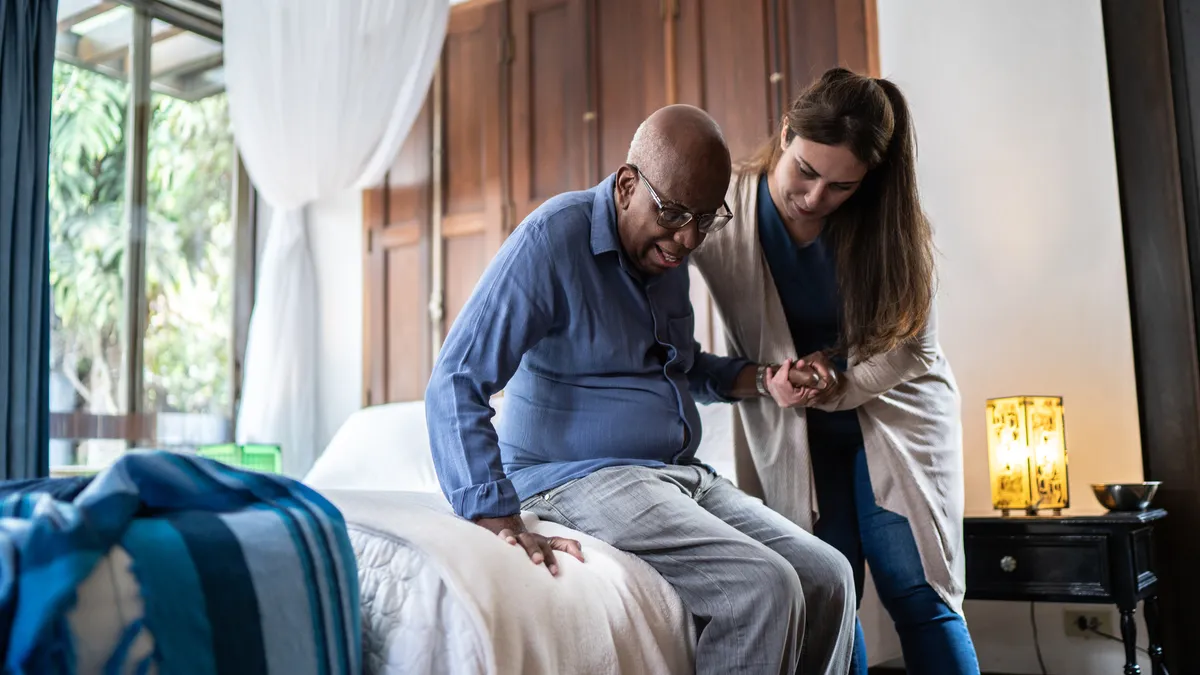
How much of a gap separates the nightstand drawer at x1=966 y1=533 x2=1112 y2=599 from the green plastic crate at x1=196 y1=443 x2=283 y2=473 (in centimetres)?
221

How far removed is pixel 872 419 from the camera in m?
1.91

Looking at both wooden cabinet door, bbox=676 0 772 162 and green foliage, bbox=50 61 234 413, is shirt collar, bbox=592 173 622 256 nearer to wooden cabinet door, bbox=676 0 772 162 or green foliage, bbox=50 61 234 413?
wooden cabinet door, bbox=676 0 772 162

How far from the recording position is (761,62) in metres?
3.11

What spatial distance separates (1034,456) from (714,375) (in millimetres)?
986

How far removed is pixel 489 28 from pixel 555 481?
2.60 metres

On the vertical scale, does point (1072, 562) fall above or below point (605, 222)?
below

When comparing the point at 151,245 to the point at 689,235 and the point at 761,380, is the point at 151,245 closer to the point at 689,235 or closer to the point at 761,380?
the point at 761,380

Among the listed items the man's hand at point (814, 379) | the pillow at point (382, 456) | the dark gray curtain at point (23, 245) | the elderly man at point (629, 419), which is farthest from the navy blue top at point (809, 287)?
the dark gray curtain at point (23, 245)

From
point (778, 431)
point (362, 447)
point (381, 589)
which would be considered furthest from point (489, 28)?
point (381, 589)

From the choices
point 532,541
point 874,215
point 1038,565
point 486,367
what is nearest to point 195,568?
point 532,541

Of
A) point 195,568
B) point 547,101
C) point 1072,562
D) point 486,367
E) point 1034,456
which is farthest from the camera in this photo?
point 547,101

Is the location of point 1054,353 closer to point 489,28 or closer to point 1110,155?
point 1110,155

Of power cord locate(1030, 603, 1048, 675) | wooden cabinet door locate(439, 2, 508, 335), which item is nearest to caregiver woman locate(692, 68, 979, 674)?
power cord locate(1030, 603, 1048, 675)

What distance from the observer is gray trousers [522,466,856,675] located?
1.31 meters
